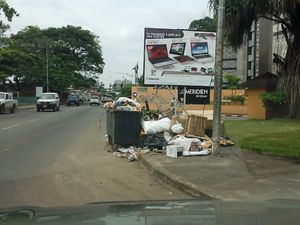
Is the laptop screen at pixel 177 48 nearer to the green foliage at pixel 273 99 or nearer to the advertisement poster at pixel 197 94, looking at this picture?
the advertisement poster at pixel 197 94

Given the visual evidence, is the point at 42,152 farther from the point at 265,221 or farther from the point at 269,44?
the point at 269,44

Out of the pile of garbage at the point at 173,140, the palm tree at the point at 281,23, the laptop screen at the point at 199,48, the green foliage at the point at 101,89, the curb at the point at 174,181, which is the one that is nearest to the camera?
the curb at the point at 174,181

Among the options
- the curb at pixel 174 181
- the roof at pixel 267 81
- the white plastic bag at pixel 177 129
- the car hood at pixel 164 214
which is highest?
the roof at pixel 267 81

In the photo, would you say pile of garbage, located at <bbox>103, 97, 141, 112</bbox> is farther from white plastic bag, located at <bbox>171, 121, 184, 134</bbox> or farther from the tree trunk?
the tree trunk

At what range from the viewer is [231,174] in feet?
33.9

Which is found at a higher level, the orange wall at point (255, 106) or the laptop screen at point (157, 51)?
the laptop screen at point (157, 51)

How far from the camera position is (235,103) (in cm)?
4434

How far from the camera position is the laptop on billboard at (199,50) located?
17984 mm

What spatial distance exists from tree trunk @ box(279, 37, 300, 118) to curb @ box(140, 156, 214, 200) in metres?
14.1

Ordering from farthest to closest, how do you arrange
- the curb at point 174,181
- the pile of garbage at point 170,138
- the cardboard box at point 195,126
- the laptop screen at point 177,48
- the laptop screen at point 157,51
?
the laptop screen at point 157,51
the laptop screen at point 177,48
the cardboard box at point 195,126
the pile of garbage at point 170,138
the curb at point 174,181

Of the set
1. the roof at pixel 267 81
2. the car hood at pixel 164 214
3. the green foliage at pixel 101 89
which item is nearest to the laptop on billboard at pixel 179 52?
the roof at pixel 267 81

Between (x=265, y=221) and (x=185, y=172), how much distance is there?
7108 mm

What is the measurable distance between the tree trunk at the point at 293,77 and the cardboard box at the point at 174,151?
1273cm

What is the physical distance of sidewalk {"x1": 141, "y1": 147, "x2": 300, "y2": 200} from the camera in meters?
8.57
